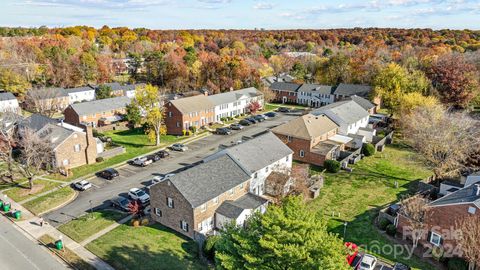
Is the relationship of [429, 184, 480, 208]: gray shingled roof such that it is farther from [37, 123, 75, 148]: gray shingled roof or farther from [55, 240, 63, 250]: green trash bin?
[37, 123, 75, 148]: gray shingled roof

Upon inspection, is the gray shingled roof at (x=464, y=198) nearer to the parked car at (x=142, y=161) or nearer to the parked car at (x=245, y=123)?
the parked car at (x=142, y=161)

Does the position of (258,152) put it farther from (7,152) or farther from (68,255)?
(7,152)

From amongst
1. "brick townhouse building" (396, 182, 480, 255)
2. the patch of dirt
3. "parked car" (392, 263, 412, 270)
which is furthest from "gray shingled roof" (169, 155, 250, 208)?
the patch of dirt

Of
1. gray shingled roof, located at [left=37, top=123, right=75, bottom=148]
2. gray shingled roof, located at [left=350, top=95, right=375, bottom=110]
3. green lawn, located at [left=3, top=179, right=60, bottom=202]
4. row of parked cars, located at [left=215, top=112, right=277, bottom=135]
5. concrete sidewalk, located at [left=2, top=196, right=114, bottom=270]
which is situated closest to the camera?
concrete sidewalk, located at [left=2, top=196, right=114, bottom=270]

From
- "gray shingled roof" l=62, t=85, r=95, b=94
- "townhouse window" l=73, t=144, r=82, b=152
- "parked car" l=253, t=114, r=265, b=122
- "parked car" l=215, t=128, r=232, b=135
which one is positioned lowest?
"parked car" l=215, t=128, r=232, b=135

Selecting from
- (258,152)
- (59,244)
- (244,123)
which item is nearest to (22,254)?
(59,244)
